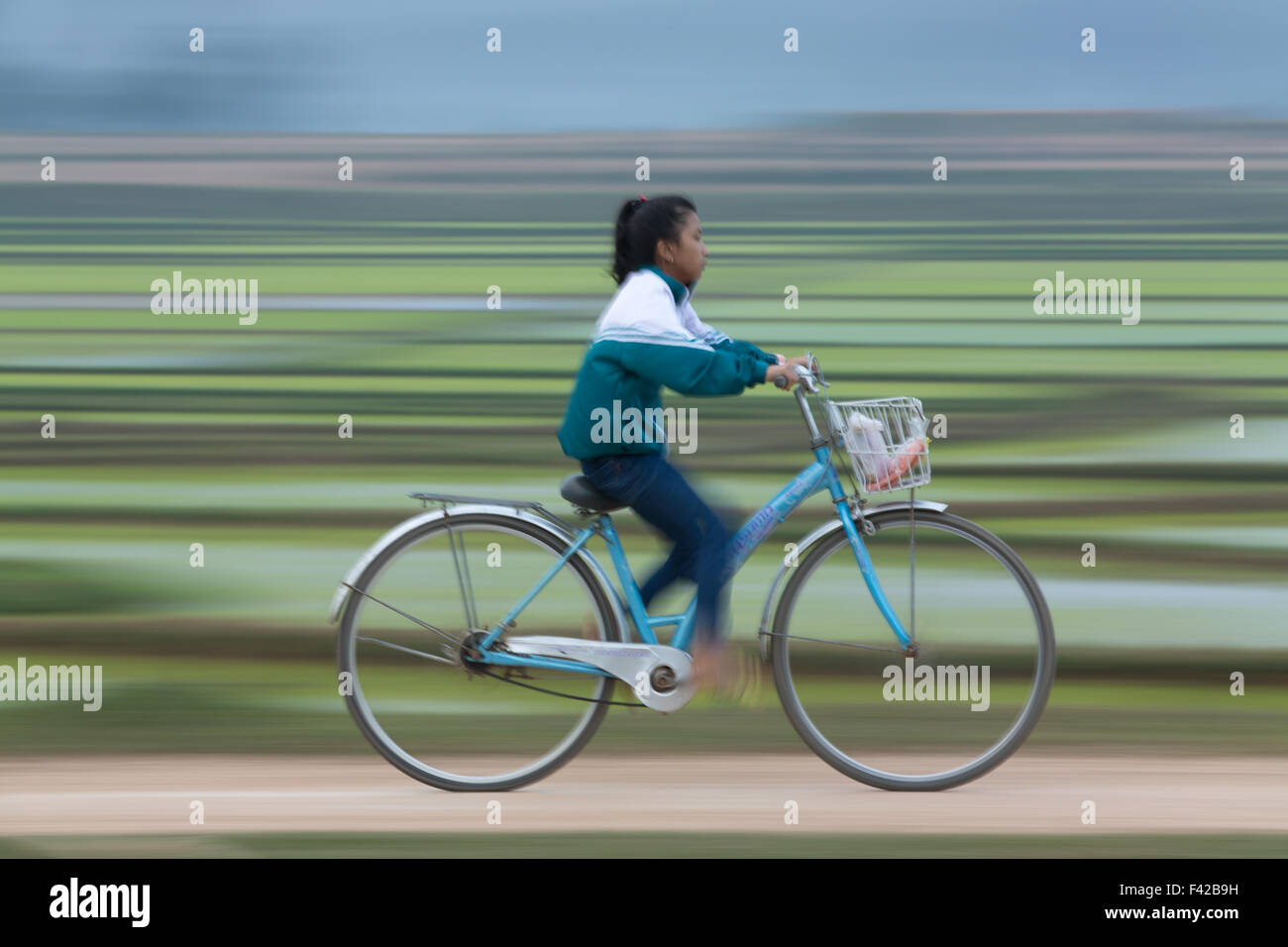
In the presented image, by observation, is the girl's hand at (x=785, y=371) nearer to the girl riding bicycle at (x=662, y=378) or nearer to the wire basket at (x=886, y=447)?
the girl riding bicycle at (x=662, y=378)

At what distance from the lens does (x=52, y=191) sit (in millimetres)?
7430

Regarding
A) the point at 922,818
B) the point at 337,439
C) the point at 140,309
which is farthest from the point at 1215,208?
the point at 140,309

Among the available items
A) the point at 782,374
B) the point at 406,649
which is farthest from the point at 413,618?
the point at 782,374

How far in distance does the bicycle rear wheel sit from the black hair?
665mm

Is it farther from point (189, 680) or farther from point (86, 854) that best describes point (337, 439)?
point (86, 854)

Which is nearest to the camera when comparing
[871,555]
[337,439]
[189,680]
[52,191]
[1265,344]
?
[871,555]

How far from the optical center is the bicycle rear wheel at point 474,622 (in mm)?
3268

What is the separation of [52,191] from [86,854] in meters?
5.39

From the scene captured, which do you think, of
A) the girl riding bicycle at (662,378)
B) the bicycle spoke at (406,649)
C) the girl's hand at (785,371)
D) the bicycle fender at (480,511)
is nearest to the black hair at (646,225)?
the girl riding bicycle at (662,378)

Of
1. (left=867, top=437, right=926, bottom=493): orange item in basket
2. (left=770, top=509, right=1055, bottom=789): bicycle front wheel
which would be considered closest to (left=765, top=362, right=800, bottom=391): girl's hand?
(left=867, top=437, right=926, bottom=493): orange item in basket

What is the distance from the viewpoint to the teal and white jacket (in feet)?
10.1

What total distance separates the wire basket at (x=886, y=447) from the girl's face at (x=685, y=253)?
0.45m

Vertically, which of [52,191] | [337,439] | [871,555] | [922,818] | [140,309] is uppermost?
[52,191]

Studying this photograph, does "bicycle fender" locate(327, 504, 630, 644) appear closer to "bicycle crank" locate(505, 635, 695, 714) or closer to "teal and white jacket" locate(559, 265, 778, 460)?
"bicycle crank" locate(505, 635, 695, 714)
